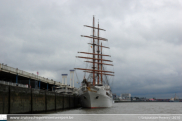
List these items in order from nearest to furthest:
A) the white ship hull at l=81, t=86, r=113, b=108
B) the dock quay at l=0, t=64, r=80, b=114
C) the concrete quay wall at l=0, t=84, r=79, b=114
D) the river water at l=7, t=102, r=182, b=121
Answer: the concrete quay wall at l=0, t=84, r=79, b=114 < the dock quay at l=0, t=64, r=80, b=114 < the river water at l=7, t=102, r=182, b=121 < the white ship hull at l=81, t=86, r=113, b=108

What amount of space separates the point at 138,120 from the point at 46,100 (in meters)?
18.0

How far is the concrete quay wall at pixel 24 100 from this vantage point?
24.3 metres

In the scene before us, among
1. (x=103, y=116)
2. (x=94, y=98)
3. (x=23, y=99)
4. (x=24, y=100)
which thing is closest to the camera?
(x=23, y=99)

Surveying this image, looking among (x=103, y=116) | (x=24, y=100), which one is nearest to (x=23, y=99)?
(x=24, y=100)

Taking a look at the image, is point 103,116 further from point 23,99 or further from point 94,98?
point 94,98

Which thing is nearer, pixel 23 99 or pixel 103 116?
pixel 23 99

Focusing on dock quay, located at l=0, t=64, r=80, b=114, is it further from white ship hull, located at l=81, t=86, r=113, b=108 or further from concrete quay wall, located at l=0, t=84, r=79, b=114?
white ship hull, located at l=81, t=86, r=113, b=108

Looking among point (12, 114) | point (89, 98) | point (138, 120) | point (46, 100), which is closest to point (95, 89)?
point (89, 98)

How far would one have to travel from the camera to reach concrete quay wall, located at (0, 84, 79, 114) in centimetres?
2428

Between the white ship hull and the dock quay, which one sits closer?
the dock quay

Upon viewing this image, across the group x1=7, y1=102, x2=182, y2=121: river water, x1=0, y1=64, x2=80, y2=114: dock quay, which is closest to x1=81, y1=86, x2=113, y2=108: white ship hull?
x1=7, y1=102, x2=182, y2=121: river water

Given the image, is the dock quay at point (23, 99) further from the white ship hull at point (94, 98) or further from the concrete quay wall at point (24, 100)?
the white ship hull at point (94, 98)

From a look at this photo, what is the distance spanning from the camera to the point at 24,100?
2898 cm

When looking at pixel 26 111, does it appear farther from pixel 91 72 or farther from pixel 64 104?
pixel 91 72
